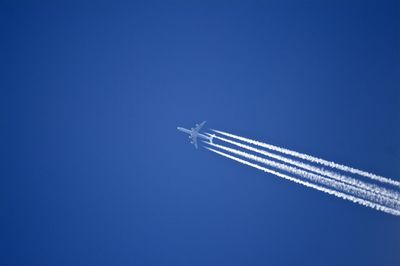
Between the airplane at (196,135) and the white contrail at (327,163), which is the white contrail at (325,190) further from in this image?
the white contrail at (327,163)

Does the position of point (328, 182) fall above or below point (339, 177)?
below

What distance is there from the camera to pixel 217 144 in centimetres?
1905

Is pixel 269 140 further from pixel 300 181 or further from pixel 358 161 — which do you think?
pixel 358 161

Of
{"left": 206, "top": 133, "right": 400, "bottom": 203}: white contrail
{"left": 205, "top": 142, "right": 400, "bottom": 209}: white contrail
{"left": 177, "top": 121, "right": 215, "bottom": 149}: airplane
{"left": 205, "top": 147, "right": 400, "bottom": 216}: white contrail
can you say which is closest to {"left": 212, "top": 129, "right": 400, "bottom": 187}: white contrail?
{"left": 206, "top": 133, "right": 400, "bottom": 203}: white contrail

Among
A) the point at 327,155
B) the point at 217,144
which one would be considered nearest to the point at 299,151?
the point at 327,155

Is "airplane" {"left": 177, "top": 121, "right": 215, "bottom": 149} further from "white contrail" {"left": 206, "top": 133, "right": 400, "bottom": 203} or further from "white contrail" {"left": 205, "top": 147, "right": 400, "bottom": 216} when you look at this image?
"white contrail" {"left": 206, "top": 133, "right": 400, "bottom": 203}

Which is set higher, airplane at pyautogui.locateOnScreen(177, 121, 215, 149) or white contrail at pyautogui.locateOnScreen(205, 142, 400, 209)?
airplane at pyautogui.locateOnScreen(177, 121, 215, 149)

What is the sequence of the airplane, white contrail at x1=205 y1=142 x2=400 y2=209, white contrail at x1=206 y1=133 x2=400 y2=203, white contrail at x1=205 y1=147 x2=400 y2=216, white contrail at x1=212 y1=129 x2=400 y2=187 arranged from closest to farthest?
white contrail at x1=205 y1=147 x2=400 y2=216 → white contrail at x1=205 y1=142 x2=400 y2=209 → white contrail at x1=206 y1=133 x2=400 y2=203 → white contrail at x1=212 y1=129 x2=400 y2=187 → the airplane

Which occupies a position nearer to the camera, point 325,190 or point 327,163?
point 325,190

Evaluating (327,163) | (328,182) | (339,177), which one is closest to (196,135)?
(327,163)

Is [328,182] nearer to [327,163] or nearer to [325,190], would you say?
[325,190]

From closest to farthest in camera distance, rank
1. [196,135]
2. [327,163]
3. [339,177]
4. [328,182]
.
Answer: [339,177] < [328,182] < [327,163] < [196,135]

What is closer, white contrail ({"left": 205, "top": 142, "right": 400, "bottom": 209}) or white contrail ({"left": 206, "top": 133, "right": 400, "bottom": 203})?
white contrail ({"left": 205, "top": 142, "right": 400, "bottom": 209})

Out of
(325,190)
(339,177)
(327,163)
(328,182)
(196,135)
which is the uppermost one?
(196,135)
